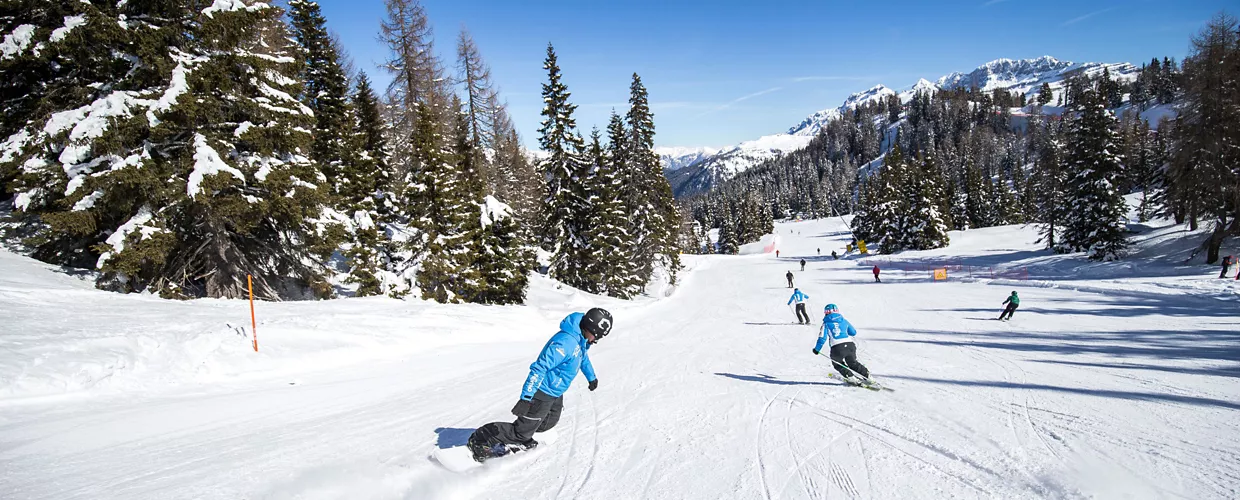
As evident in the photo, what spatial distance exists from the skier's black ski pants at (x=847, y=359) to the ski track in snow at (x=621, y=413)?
435 millimetres

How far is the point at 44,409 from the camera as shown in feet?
22.2

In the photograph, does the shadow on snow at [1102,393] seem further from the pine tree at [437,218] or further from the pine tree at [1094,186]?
the pine tree at [1094,186]

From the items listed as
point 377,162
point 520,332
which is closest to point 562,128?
point 377,162

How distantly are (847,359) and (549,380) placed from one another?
5.83 m

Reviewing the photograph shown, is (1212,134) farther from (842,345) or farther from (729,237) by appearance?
(729,237)

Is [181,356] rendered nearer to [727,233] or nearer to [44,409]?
[44,409]

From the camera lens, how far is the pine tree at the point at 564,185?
28.7 meters

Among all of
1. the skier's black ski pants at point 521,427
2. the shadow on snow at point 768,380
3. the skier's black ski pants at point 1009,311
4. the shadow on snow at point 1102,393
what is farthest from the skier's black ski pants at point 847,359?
the skier's black ski pants at point 1009,311

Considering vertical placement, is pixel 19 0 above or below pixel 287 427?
above

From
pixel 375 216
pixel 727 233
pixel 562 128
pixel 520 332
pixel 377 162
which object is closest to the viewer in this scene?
pixel 520 332

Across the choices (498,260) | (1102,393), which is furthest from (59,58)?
(1102,393)

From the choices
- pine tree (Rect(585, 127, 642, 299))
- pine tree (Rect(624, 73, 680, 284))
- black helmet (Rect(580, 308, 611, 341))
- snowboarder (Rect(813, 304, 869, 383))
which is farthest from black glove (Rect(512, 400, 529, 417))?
pine tree (Rect(624, 73, 680, 284))

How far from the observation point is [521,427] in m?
5.36

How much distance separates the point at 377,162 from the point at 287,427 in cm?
1700
